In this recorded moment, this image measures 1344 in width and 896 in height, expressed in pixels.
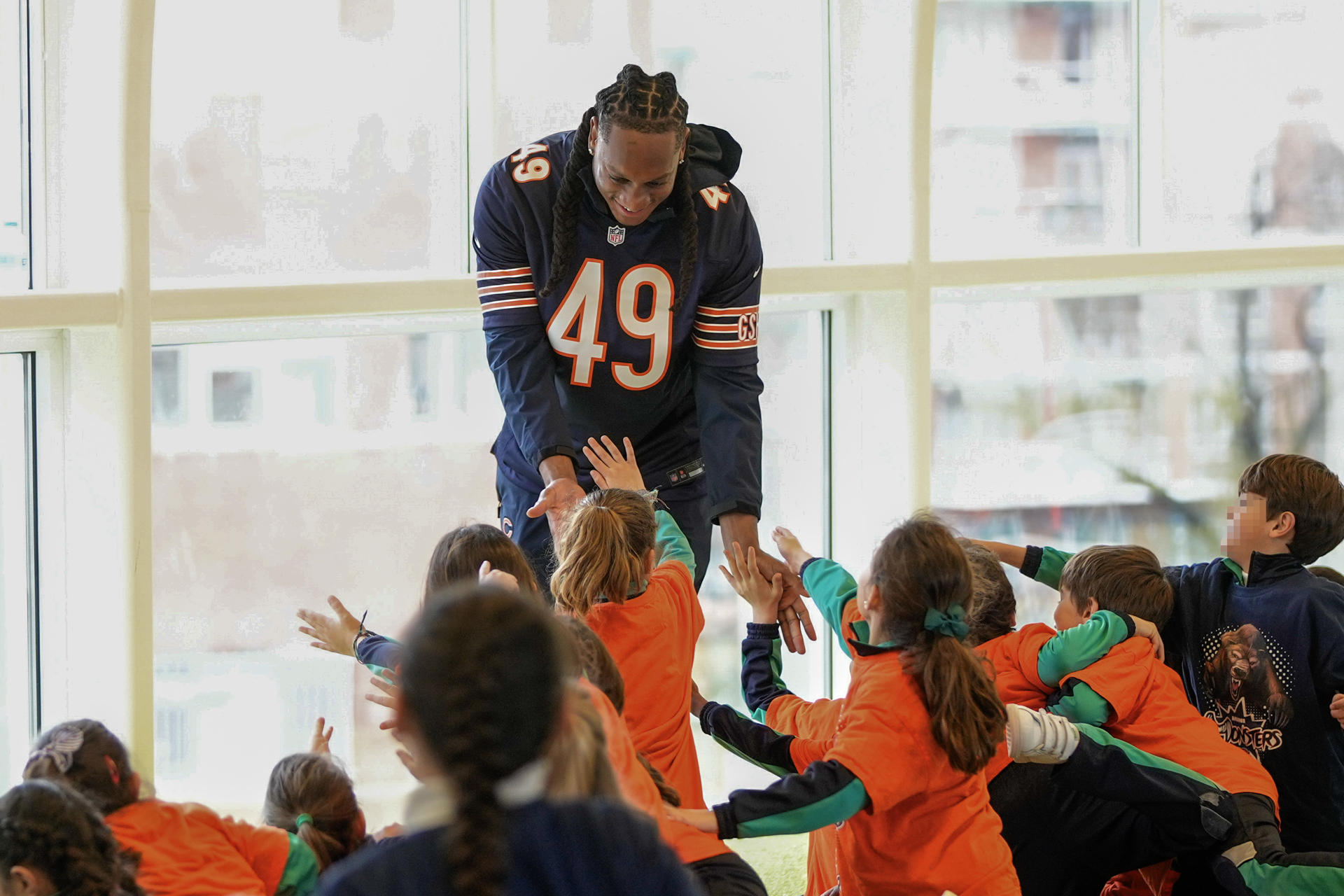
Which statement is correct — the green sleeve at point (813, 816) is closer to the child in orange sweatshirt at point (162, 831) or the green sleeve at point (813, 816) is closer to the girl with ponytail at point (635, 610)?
the girl with ponytail at point (635, 610)

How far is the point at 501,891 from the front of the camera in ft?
3.84

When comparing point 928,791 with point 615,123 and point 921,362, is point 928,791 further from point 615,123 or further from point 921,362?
point 921,362

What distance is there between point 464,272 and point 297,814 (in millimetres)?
1661

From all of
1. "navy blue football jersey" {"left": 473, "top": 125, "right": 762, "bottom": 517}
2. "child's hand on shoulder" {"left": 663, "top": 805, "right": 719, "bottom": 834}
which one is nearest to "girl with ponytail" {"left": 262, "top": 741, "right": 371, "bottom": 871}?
"child's hand on shoulder" {"left": 663, "top": 805, "right": 719, "bottom": 834}

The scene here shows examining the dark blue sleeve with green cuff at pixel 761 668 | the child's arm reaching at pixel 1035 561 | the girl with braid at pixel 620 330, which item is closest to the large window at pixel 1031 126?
the child's arm reaching at pixel 1035 561

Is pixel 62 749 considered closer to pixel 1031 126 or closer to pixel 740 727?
pixel 740 727

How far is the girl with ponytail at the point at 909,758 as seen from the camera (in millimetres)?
2127

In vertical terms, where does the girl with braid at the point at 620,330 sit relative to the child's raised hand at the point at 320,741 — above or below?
above

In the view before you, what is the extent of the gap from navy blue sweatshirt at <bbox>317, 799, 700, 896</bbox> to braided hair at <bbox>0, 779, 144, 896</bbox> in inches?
28.9

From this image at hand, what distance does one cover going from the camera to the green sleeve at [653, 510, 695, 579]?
2822 millimetres

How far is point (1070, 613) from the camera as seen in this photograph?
112 inches

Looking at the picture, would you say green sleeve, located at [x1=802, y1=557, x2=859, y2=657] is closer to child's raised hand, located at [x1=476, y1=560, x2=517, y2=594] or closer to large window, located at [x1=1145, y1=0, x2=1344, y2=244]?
child's raised hand, located at [x1=476, y1=560, x2=517, y2=594]

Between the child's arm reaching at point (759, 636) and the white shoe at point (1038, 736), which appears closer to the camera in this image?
the white shoe at point (1038, 736)

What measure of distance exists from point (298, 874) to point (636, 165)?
4.43ft
